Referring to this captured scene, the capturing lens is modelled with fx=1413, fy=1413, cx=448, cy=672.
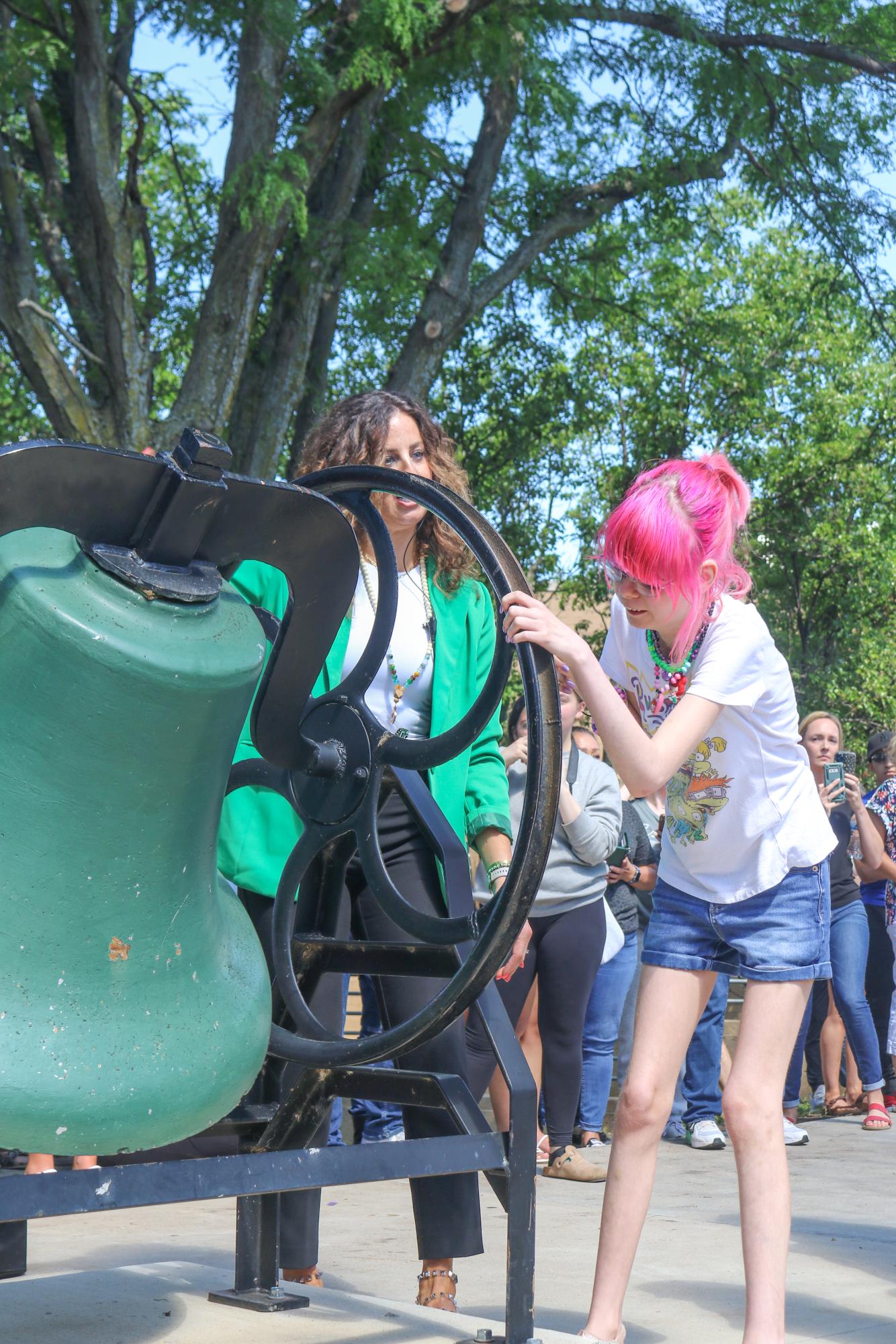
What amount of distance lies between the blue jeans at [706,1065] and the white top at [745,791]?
12.0 feet

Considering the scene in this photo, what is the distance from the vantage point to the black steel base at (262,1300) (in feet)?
8.25

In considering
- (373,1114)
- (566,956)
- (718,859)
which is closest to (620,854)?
(566,956)

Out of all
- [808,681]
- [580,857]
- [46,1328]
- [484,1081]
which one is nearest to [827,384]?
[808,681]

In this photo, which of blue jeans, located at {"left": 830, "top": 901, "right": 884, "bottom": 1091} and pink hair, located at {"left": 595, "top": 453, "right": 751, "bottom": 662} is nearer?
pink hair, located at {"left": 595, "top": 453, "right": 751, "bottom": 662}

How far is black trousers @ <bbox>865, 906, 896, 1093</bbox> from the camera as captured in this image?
7922mm

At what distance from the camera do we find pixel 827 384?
2384 cm

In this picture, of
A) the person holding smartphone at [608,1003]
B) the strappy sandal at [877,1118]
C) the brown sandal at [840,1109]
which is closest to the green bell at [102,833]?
the person holding smartphone at [608,1003]

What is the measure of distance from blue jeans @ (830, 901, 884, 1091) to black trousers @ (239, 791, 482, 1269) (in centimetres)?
465

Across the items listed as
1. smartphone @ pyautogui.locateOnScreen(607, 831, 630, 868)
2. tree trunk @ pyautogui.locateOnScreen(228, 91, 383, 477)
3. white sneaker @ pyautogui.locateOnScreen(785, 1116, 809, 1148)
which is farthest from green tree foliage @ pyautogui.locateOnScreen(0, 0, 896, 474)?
white sneaker @ pyautogui.locateOnScreen(785, 1116, 809, 1148)

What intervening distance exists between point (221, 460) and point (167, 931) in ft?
1.80

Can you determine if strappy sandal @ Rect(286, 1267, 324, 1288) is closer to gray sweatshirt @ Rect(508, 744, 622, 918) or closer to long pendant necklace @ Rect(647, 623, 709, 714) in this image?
long pendant necklace @ Rect(647, 623, 709, 714)

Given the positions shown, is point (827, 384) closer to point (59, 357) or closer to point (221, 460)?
point (59, 357)

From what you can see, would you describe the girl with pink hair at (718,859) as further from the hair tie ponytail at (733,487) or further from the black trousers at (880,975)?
the black trousers at (880,975)

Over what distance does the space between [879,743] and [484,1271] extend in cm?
465
